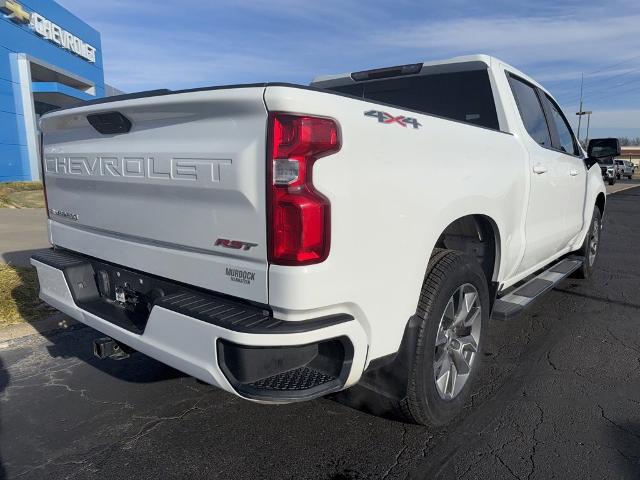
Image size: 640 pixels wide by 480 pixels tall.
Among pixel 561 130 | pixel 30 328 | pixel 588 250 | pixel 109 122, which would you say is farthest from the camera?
pixel 588 250

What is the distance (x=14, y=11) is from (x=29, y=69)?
8.47ft

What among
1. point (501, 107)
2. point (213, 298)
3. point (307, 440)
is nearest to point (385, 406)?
point (307, 440)

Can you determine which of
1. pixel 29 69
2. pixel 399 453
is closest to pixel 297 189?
pixel 399 453

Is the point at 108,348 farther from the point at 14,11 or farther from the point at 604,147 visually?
the point at 14,11

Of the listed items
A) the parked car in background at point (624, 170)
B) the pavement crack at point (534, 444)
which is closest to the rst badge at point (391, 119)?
the pavement crack at point (534, 444)

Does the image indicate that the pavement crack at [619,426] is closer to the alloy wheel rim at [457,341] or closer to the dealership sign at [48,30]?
the alloy wheel rim at [457,341]

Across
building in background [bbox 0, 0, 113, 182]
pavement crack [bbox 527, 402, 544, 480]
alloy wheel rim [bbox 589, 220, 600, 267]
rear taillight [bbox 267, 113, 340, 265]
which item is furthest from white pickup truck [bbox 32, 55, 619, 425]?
building in background [bbox 0, 0, 113, 182]

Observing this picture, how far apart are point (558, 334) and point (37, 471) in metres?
3.97

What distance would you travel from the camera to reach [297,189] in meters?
1.89

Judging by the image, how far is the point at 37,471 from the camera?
2521 mm

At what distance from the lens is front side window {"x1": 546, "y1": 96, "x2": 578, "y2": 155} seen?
15.4ft

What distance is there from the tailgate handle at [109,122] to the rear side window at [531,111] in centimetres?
281

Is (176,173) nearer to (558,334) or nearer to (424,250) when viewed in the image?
(424,250)

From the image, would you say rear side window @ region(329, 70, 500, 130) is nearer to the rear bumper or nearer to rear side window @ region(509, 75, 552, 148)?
rear side window @ region(509, 75, 552, 148)
